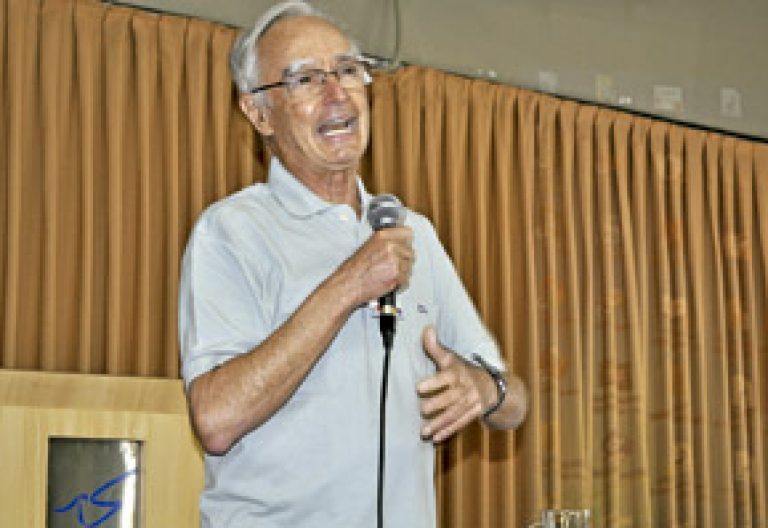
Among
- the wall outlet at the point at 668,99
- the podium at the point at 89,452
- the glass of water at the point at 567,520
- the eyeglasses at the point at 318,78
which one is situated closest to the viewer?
the eyeglasses at the point at 318,78

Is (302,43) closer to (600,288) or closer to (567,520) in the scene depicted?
(567,520)

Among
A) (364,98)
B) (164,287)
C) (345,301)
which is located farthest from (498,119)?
(345,301)

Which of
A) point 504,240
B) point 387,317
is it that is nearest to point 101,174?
point 504,240

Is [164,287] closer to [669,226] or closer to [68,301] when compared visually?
[68,301]

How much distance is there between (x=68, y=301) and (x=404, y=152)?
4.09ft

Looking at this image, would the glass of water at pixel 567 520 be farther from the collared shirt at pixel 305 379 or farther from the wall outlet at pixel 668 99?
the wall outlet at pixel 668 99

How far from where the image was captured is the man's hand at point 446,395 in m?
1.91

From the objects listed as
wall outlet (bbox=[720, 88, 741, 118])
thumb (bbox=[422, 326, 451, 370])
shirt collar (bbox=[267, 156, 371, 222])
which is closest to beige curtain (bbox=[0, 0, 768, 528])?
wall outlet (bbox=[720, 88, 741, 118])

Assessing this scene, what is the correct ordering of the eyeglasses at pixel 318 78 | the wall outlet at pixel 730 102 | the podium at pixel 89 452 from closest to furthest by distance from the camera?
the eyeglasses at pixel 318 78
the podium at pixel 89 452
the wall outlet at pixel 730 102

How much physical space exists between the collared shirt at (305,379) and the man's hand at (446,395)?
0.07 ft

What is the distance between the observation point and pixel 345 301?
178 centimetres

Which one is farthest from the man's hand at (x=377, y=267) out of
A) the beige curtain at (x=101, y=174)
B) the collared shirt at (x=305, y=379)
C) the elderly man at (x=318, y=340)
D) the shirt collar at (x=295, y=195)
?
the beige curtain at (x=101, y=174)

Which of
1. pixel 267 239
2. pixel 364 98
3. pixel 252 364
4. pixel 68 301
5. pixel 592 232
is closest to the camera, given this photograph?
pixel 252 364

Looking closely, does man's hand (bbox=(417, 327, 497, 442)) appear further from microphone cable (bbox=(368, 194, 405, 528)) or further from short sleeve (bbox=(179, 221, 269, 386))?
short sleeve (bbox=(179, 221, 269, 386))
